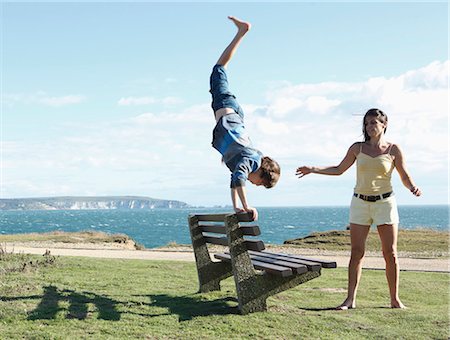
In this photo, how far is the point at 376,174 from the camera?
6.53m

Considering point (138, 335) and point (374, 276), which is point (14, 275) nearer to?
point (138, 335)

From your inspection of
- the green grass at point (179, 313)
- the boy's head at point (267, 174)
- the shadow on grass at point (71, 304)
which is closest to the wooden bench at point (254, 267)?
the green grass at point (179, 313)

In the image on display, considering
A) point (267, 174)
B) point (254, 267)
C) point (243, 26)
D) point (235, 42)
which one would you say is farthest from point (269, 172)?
point (243, 26)

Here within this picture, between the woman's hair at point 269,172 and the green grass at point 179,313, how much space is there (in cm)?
142

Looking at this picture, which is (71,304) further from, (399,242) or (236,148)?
(399,242)

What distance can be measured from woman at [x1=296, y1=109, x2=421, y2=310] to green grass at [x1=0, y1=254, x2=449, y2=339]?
0.65 m

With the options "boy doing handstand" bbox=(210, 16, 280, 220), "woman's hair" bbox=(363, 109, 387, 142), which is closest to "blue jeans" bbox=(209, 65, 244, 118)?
"boy doing handstand" bbox=(210, 16, 280, 220)

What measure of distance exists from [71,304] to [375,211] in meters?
3.61

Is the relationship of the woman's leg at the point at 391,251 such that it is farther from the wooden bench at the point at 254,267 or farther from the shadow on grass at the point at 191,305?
the shadow on grass at the point at 191,305

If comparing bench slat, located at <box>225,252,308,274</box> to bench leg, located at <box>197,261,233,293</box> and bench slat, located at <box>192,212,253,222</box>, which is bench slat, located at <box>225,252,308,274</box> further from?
bench slat, located at <box>192,212,253,222</box>

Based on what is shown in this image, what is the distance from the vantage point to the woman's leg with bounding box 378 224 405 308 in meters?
6.61

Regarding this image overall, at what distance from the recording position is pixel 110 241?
28.2 metres

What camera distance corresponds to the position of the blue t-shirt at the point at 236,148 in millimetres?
5816

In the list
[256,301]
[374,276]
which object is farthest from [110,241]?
[256,301]
